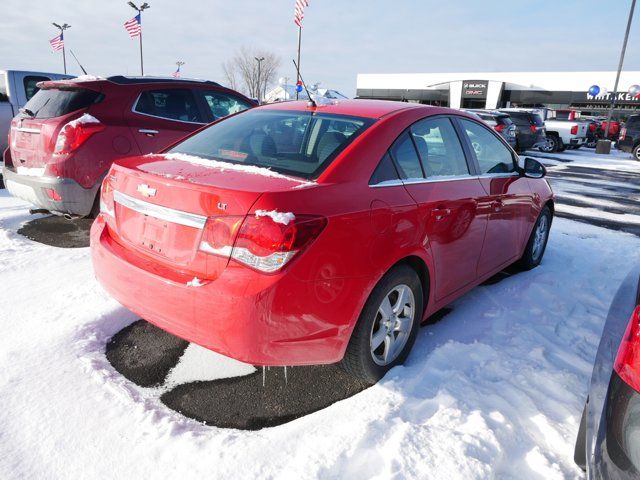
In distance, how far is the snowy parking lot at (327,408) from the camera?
1992 millimetres

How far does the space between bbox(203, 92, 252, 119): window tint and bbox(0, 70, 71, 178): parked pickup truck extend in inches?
186

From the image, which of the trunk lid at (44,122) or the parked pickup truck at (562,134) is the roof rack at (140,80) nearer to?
the trunk lid at (44,122)

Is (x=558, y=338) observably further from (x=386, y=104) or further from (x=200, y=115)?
(x=200, y=115)

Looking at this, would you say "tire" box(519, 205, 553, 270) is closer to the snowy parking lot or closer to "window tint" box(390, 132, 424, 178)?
the snowy parking lot

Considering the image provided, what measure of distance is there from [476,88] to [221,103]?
1848 inches

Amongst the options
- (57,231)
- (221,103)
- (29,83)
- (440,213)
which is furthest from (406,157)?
(29,83)

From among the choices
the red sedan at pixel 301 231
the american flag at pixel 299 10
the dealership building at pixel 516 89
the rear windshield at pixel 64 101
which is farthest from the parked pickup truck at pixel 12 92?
the dealership building at pixel 516 89

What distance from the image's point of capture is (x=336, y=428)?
2217 mm

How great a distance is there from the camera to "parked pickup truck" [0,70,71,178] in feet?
29.1

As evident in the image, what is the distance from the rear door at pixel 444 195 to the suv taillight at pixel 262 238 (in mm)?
881

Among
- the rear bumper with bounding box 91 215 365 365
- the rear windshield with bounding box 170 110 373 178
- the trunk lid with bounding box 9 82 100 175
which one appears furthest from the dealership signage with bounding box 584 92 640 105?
the rear bumper with bounding box 91 215 365 365

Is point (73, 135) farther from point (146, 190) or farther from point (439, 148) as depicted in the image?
point (439, 148)

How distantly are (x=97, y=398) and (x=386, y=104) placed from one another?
2460 millimetres

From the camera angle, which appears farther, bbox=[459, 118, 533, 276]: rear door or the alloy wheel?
bbox=[459, 118, 533, 276]: rear door
